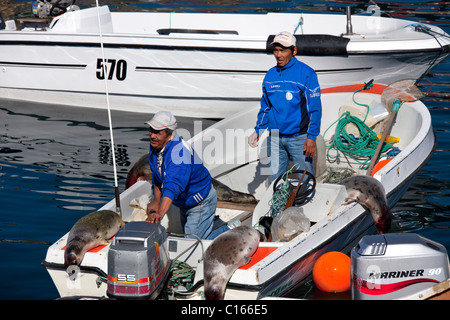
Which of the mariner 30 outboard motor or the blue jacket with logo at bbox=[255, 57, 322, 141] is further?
the mariner 30 outboard motor

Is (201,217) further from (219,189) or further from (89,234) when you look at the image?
(219,189)

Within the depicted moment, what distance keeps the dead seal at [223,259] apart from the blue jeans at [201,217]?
25.5 inches

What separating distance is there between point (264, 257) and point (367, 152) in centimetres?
335

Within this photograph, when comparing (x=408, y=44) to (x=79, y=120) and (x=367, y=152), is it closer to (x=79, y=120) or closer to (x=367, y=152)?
(x=367, y=152)

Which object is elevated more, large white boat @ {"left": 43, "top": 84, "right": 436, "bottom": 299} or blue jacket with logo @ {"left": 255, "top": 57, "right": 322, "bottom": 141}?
blue jacket with logo @ {"left": 255, "top": 57, "right": 322, "bottom": 141}

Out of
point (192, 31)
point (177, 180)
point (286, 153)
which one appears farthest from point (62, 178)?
point (192, 31)

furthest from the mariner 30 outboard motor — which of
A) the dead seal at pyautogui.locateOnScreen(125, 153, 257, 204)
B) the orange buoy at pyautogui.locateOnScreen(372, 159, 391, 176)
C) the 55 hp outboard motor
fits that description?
the orange buoy at pyautogui.locateOnScreen(372, 159, 391, 176)

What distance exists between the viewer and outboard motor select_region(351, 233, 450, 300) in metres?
4.64

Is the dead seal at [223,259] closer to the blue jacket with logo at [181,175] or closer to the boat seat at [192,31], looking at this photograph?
the blue jacket with logo at [181,175]

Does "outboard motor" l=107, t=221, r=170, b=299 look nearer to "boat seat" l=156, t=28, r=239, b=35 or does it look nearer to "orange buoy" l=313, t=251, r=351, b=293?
"orange buoy" l=313, t=251, r=351, b=293

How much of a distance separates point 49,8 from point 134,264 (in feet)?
27.5

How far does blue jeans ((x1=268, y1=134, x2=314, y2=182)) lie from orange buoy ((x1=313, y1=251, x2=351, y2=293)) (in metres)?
1.31

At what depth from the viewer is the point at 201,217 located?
574 cm

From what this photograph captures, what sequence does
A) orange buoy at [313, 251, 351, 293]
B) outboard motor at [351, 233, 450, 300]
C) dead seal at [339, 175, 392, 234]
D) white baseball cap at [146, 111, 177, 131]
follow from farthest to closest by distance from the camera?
dead seal at [339, 175, 392, 234] < orange buoy at [313, 251, 351, 293] < white baseball cap at [146, 111, 177, 131] < outboard motor at [351, 233, 450, 300]
